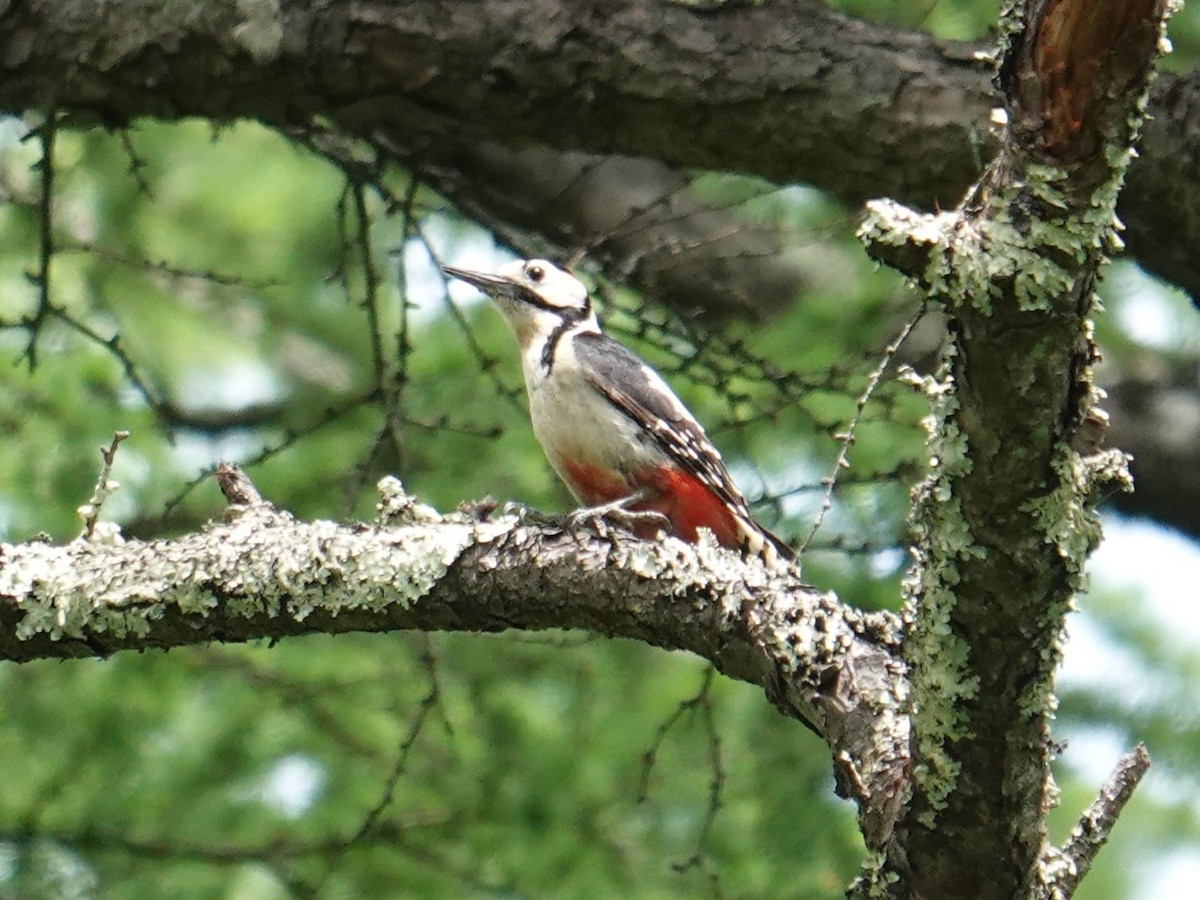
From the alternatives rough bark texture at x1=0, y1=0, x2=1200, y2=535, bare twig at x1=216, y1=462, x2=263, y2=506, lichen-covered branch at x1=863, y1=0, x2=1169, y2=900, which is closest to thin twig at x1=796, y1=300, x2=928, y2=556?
lichen-covered branch at x1=863, y1=0, x2=1169, y2=900

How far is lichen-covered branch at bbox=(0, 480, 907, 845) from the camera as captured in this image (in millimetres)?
3053

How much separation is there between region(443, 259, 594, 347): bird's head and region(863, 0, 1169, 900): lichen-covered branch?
11.3 ft

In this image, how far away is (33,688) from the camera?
6.82 metres

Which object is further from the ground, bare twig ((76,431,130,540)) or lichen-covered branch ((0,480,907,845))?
bare twig ((76,431,130,540))

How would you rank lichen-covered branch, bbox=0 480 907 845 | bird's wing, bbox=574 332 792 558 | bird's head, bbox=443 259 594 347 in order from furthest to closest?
bird's head, bbox=443 259 594 347
bird's wing, bbox=574 332 792 558
lichen-covered branch, bbox=0 480 907 845

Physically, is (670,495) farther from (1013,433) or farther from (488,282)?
(1013,433)

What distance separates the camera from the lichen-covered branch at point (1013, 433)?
7.19ft

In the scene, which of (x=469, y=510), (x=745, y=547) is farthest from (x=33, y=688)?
(x=469, y=510)

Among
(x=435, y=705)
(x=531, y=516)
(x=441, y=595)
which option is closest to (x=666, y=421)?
(x=435, y=705)

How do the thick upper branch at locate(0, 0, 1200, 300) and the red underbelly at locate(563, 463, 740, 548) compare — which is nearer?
the thick upper branch at locate(0, 0, 1200, 300)

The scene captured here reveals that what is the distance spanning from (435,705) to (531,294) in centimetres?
154

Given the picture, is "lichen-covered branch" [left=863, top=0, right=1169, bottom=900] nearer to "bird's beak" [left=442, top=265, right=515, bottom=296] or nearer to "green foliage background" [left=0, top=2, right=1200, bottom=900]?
"green foliage background" [left=0, top=2, right=1200, bottom=900]

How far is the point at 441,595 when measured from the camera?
3.44m

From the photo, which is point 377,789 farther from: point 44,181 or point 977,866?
point 977,866
